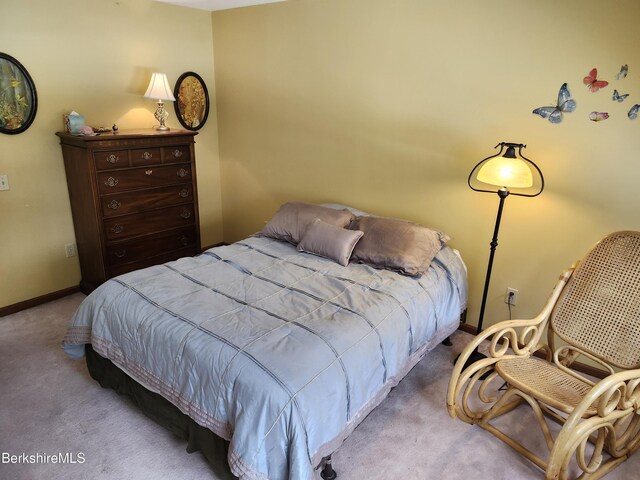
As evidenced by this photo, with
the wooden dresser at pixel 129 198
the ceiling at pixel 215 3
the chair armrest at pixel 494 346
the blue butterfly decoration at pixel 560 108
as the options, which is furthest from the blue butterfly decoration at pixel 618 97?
the wooden dresser at pixel 129 198

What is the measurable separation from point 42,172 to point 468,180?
3.12 m

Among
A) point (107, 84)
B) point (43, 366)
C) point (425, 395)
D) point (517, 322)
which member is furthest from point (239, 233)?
point (517, 322)

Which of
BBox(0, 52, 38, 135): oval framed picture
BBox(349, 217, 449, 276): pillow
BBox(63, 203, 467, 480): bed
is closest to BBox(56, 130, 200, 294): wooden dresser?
BBox(0, 52, 38, 135): oval framed picture

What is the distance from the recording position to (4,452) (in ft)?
6.51

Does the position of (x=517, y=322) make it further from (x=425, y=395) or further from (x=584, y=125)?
(x=584, y=125)

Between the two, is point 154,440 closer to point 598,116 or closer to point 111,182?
point 111,182

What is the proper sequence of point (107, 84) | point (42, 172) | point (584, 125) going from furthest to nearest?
point (107, 84)
point (42, 172)
point (584, 125)

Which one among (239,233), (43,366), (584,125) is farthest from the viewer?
(239,233)

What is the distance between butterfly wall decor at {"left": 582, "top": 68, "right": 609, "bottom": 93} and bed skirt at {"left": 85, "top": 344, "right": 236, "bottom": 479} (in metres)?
2.61

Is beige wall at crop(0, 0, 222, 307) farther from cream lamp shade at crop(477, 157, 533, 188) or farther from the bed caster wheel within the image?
cream lamp shade at crop(477, 157, 533, 188)

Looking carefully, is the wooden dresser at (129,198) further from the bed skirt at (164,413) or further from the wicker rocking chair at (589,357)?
the wicker rocking chair at (589,357)

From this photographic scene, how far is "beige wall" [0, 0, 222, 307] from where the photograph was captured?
9.82ft

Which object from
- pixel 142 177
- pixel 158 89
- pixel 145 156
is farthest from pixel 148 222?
pixel 158 89

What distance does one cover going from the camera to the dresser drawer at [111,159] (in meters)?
3.07
